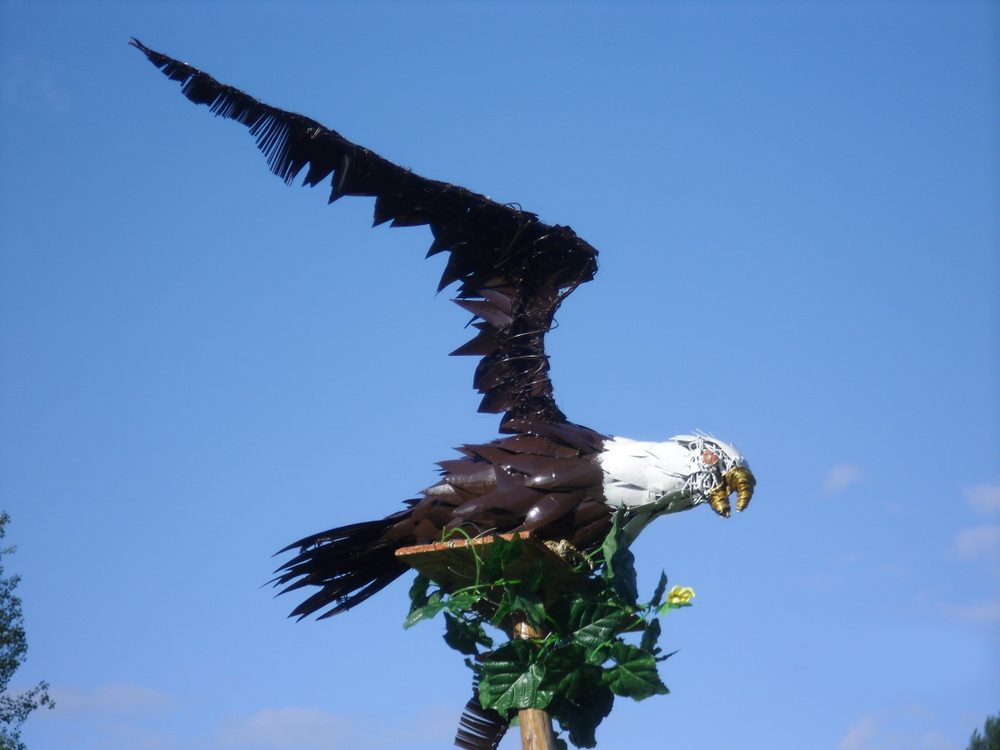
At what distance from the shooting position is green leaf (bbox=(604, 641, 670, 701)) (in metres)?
6.47

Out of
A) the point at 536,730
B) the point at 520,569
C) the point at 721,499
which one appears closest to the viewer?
the point at 536,730

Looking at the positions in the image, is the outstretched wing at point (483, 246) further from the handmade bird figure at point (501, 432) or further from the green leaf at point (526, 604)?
the green leaf at point (526, 604)

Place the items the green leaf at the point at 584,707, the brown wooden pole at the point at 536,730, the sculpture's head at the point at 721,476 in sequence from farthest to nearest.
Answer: the sculpture's head at the point at 721,476 → the green leaf at the point at 584,707 → the brown wooden pole at the point at 536,730

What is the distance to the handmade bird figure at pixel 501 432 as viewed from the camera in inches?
259

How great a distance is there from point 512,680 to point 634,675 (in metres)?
0.58

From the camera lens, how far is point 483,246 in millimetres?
7449

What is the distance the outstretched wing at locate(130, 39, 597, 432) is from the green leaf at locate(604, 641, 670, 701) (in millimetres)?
1275

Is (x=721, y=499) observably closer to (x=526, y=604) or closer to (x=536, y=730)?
(x=526, y=604)

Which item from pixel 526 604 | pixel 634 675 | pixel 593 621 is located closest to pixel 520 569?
pixel 526 604

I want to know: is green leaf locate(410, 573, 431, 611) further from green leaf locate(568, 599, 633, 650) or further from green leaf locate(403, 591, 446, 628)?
green leaf locate(568, 599, 633, 650)

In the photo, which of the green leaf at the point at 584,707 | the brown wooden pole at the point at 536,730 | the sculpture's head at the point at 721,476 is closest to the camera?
the brown wooden pole at the point at 536,730

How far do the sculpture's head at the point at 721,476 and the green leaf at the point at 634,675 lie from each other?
2.68 ft

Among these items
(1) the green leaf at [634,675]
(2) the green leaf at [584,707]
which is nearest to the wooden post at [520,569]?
(2) the green leaf at [584,707]

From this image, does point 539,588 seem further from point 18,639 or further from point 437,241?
point 18,639
